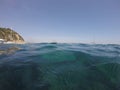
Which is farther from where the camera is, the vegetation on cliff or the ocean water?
the vegetation on cliff

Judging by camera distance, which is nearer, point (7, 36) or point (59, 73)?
point (59, 73)

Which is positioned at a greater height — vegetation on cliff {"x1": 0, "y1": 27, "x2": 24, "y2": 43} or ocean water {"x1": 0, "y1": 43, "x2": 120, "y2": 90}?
vegetation on cliff {"x1": 0, "y1": 27, "x2": 24, "y2": 43}

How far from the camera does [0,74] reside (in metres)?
5.64

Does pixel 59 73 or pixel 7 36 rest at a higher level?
pixel 7 36

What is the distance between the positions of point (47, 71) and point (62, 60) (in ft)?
4.49

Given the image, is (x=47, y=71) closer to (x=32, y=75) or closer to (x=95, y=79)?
(x=32, y=75)

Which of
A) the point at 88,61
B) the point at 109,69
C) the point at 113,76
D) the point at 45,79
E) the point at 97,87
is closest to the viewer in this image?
the point at 97,87

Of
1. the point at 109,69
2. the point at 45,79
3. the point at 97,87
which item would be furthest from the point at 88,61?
the point at 45,79

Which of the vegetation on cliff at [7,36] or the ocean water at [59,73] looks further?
the vegetation on cliff at [7,36]

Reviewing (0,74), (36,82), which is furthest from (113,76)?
(0,74)

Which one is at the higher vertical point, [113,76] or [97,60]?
[97,60]

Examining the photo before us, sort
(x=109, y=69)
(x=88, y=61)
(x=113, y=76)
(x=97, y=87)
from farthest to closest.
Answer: (x=88, y=61), (x=109, y=69), (x=113, y=76), (x=97, y=87)

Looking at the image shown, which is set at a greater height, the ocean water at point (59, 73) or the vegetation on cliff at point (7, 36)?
the vegetation on cliff at point (7, 36)

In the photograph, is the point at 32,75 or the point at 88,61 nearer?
the point at 32,75
